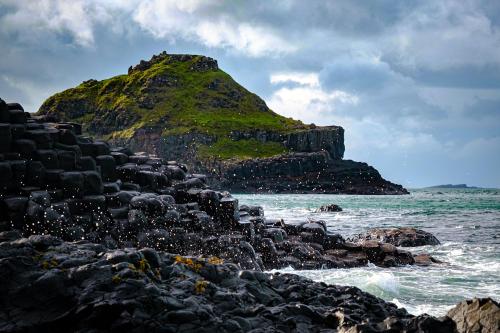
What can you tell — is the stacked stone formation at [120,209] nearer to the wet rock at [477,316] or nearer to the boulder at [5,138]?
the boulder at [5,138]

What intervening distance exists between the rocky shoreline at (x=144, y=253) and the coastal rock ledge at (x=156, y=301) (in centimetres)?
3

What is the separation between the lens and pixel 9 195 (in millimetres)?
25953

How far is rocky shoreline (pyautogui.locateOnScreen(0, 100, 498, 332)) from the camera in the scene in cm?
1080

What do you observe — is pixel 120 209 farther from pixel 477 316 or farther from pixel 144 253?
pixel 477 316

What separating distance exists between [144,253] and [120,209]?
16469 millimetres

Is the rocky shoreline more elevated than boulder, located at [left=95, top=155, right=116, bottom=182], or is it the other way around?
boulder, located at [left=95, top=155, right=116, bottom=182]

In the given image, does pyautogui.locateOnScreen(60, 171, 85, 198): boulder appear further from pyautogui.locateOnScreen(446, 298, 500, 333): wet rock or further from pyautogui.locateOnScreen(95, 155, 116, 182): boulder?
pyautogui.locateOnScreen(446, 298, 500, 333): wet rock

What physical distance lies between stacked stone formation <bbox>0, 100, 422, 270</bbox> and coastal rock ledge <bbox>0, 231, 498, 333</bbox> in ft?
41.9

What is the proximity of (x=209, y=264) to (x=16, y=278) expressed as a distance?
5.17 meters

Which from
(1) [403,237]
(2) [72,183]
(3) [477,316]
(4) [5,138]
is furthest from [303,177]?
(3) [477,316]

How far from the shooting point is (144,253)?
12.9 meters

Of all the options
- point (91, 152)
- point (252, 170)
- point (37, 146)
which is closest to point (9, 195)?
point (37, 146)

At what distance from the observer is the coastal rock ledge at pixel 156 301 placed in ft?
34.2

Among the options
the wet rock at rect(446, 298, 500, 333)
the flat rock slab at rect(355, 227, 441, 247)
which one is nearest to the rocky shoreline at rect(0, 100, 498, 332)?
the wet rock at rect(446, 298, 500, 333)
